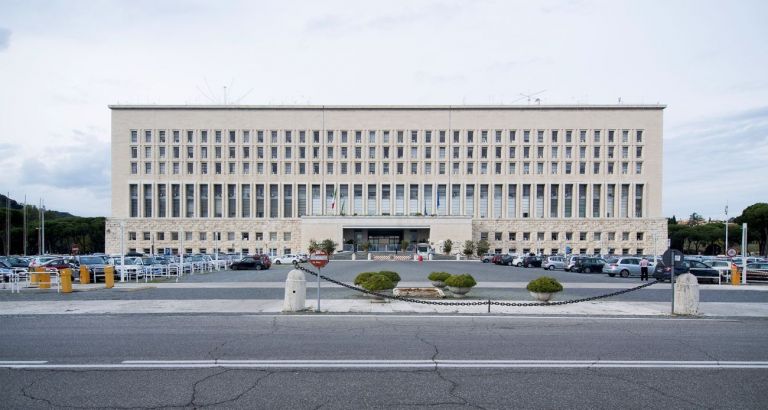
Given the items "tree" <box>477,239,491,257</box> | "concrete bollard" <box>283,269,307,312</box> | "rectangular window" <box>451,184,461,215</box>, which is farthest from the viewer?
"rectangular window" <box>451,184,461,215</box>

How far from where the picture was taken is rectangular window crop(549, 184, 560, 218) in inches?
3686

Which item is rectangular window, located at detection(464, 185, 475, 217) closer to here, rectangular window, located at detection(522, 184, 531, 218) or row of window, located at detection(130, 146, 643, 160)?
row of window, located at detection(130, 146, 643, 160)

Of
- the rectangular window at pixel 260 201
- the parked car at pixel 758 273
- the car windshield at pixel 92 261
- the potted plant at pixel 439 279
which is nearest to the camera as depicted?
the potted plant at pixel 439 279

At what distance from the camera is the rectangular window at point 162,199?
93.9 metres

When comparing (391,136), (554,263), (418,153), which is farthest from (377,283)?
(391,136)

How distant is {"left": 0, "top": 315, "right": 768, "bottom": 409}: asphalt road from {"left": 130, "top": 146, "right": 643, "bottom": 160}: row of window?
268 ft

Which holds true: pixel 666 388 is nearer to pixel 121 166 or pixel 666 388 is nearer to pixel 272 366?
pixel 272 366

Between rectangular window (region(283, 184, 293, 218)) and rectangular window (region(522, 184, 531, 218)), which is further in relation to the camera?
rectangular window (region(283, 184, 293, 218))

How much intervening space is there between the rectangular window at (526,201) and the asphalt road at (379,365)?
267 feet

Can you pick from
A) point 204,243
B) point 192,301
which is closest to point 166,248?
point 204,243

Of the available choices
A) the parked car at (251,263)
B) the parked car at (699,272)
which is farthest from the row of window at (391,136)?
the parked car at (699,272)

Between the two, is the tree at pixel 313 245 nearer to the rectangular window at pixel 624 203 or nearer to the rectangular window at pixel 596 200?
the rectangular window at pixel 596 200

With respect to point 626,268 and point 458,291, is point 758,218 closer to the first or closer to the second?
point 626,268

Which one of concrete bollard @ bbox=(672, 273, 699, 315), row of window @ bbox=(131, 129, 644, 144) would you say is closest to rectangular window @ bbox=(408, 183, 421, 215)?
row of window @ bbox=(131, 129, 644, 144)
